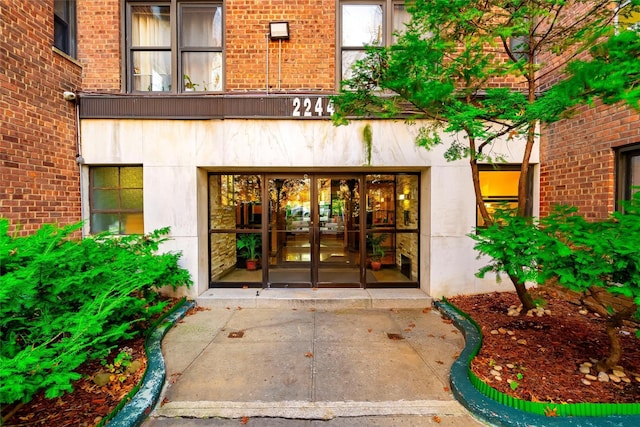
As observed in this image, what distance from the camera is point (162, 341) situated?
13.1ft

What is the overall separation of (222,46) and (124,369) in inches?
221

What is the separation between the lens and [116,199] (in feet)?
18.6

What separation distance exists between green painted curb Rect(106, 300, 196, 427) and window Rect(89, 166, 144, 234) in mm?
2574

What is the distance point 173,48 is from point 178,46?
0.11 meters

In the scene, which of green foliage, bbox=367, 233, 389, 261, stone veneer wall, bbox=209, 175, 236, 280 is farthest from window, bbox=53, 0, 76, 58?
green foliage, bbox=367, 233, 389, 261

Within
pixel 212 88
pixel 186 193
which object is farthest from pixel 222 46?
pixel 186 193

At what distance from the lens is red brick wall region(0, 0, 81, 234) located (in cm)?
430

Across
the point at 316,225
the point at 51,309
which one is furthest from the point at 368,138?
the point at 51,309

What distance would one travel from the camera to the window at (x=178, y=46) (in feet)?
18.5

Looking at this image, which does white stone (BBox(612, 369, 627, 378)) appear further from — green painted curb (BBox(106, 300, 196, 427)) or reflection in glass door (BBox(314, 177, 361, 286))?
green painted curb (BBox(106, 300, 196, 427))

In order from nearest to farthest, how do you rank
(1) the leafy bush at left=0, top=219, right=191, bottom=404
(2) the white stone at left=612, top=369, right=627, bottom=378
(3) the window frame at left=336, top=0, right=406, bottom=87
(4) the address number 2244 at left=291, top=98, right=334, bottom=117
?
(1) the leafy bush at left=0, top=219, right=191, bottom=404
(2) the white stone at left=612, top=369, right=627, bottom=378
(4) the address number 2244 at left=291, top=98, right=334, bottom=117
(3) the window frame at left=336, top=0, right=406, bottom=87

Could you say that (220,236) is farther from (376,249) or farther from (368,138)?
(368,138)

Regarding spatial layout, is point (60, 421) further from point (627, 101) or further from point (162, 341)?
point (627, 101)

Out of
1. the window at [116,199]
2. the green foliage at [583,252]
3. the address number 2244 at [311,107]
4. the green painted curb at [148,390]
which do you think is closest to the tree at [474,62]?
the green foliage at [583,252]
